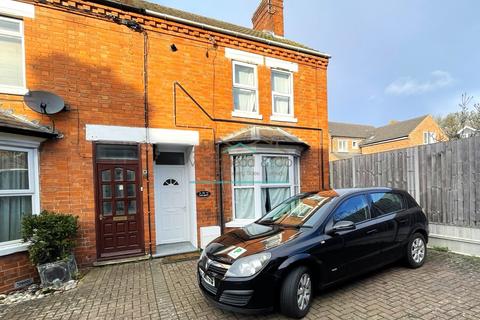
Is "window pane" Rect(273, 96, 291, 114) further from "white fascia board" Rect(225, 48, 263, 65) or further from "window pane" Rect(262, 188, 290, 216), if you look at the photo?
"window pane" Rect(262, 188, 290, 216)

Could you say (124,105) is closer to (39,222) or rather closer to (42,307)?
(39,222)

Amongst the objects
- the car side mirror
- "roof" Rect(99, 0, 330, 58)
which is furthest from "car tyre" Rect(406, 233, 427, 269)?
"roof" Rect(99, 0, 330, 58)

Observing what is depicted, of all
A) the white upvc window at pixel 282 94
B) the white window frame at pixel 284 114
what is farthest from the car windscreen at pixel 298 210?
the white upvc window at pixel 282 94

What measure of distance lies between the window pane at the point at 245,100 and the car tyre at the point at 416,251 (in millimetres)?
5082

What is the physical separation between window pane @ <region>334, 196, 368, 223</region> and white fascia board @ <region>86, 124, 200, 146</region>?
4120 mm

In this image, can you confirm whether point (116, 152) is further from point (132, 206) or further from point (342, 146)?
point (342, 146)

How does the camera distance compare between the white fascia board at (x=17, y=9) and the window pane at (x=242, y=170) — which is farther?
the window pane at (x=242, y=170)

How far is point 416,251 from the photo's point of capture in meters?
5.14

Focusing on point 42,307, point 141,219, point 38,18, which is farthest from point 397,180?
point 38,18

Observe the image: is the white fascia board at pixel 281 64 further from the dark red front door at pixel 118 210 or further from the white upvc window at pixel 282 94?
the dark red front door at pixel 118 210

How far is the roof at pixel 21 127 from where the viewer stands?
472 cm

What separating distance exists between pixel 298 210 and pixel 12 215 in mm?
5398

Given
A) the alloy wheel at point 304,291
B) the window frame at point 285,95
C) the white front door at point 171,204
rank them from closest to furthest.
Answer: the alloy wheel at point 304,291 → the white front door at point 171,204 → the window frame at point 285,95

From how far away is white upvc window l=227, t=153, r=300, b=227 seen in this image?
744 centimetres
